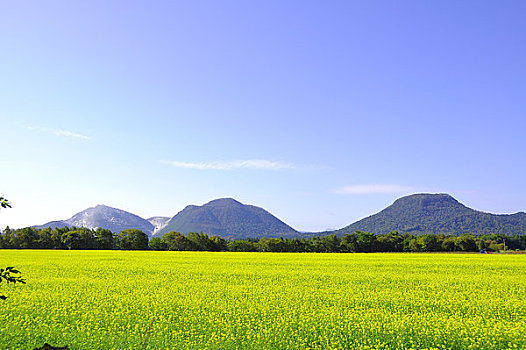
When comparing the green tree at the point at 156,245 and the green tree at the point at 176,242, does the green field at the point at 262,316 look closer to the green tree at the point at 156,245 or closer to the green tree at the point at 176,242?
the green tree at the point at 176,242

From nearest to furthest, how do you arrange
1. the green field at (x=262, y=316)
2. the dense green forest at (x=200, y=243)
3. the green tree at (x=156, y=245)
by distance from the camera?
1. the green field at (x=262, y=316)
2. the dense green forest at (x=200, y=243)
3. the green tree at (x=156, y=245)

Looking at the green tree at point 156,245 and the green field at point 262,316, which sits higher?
the green field at point 262,316

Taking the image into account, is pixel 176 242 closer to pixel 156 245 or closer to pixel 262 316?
pixel 156 245

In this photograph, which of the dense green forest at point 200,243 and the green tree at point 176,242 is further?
the green tree at point 176,242

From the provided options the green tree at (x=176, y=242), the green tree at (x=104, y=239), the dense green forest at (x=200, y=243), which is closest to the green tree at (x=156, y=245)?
the dense green forest at (x=200, y=243)

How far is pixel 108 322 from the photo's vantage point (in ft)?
48.7

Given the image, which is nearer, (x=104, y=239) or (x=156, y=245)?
(x=104, y=239)

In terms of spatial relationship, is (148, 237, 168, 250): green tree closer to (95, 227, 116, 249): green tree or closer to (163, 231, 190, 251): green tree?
(163, 231, 190, 251): green tree

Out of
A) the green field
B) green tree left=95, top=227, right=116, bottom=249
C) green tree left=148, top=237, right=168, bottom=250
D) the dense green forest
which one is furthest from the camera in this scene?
green tree left=148, top=237, right=168, bottom=250

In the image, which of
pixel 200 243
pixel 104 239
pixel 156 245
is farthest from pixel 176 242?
pixel 104 239

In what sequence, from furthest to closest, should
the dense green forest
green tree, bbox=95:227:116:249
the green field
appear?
the dense green forest, green tree, bbox=95:227:116:249, the green field

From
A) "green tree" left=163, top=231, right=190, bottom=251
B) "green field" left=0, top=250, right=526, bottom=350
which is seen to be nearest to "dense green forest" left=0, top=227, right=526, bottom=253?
"green tree" left=163, top=231, right=190, bottom=251

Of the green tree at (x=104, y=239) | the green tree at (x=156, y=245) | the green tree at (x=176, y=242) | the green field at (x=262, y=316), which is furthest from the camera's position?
the green tree at (x=156, y=245)

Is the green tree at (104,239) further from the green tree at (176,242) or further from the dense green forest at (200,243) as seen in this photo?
the green tree at (176,242)
